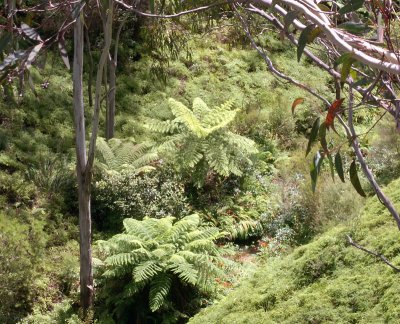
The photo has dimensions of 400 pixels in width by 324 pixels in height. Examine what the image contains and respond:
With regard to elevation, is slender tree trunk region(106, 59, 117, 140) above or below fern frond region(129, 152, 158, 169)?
above

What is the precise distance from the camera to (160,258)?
741 cm

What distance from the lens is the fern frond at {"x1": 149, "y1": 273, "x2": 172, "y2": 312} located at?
265 inches

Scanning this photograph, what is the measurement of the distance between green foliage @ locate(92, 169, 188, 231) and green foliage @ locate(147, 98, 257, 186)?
2.07ft

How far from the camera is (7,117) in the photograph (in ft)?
31.9

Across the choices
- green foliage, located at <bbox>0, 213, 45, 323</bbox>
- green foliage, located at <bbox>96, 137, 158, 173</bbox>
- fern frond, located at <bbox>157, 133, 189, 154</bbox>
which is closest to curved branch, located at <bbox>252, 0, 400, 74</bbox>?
green foliage, located at <bbox>0, 213, 45, 323</bbox>

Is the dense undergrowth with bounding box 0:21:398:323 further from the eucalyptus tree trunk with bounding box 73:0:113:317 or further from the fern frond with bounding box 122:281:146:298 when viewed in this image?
the eucalyptus tree trunk with bounding box 73:0:113:317

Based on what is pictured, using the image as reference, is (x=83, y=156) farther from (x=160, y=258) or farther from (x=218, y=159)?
(x=218, y=159)

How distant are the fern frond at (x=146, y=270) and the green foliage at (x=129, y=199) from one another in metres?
1.55

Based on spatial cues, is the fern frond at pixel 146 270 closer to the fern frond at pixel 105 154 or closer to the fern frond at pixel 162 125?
the fern frond at pixel 105 154

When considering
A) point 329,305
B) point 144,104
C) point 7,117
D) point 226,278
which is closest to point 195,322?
point 329,305

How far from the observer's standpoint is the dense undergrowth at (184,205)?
4758mm

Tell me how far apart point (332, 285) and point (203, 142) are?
598cm

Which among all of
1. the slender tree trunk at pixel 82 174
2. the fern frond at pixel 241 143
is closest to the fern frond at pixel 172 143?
the fern frond at pixel 241 143

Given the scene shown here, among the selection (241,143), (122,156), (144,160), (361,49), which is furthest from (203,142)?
(361,49)
